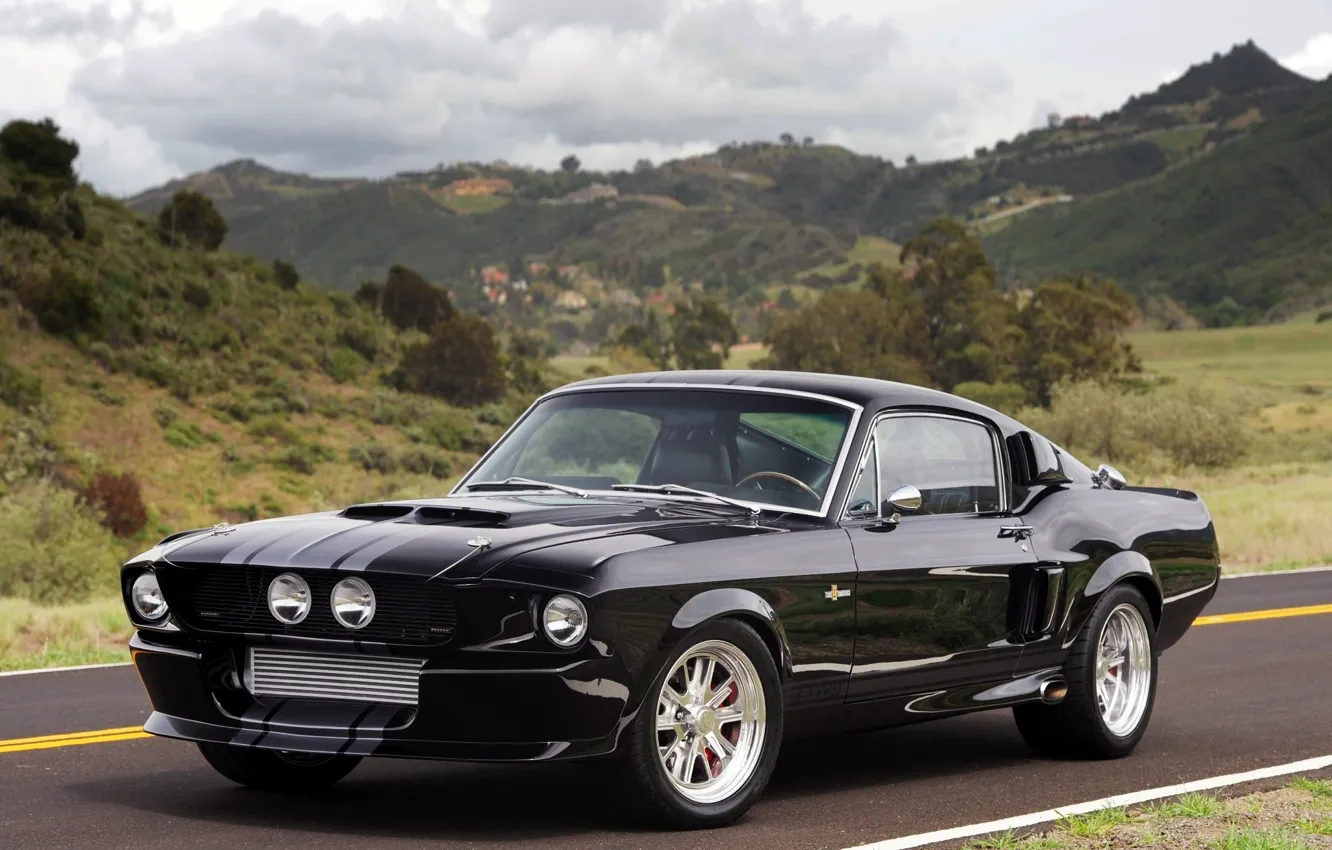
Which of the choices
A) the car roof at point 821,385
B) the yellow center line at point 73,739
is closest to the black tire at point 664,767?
the car roof at point 821,385

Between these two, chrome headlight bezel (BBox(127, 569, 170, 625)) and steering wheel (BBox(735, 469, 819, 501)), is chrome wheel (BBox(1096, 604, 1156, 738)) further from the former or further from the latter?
chrome headlight bezel (BBox(127, 569, 170, 625))

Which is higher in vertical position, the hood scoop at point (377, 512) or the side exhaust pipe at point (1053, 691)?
the hood scoop at point (377, 512)

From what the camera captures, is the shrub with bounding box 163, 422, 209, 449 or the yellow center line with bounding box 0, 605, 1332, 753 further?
the shrub with bounding box 163, 422, 209, 449

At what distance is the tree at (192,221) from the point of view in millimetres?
71625

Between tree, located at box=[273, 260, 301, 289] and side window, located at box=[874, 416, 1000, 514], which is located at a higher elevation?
tree, located at box=[273, 260, 301, 289]

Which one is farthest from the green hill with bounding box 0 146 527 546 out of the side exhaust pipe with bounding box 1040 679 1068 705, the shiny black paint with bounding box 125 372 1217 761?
the shiny black paint with bounding box 125 372 1217 761

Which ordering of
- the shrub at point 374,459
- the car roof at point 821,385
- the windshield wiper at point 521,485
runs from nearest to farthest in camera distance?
the windshield wiper at point 521,485, the car roof at point 821,385, the shrub at point 374,459

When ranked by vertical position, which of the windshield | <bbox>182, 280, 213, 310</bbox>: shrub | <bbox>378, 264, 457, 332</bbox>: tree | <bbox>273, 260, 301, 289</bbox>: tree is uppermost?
<bbox>273, 260, 301, 289</bbox>: tree

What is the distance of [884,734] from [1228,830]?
3073 millimetres

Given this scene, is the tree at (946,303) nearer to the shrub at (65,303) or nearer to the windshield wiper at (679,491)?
the shrub at (65,303)

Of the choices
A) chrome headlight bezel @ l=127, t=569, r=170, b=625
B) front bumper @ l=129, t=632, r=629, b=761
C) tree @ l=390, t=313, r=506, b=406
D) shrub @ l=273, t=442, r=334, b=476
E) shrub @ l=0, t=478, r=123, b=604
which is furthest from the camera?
tree @ l=390, t=313, r=506, b=406

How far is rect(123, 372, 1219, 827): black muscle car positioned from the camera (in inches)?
235

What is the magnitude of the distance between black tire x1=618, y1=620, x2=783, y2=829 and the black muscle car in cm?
1

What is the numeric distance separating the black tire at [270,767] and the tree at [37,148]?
206ft
